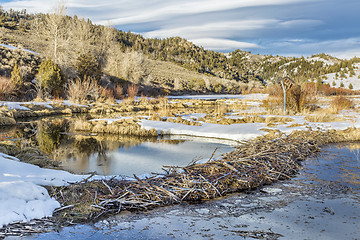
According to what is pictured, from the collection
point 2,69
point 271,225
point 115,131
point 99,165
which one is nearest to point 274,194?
point 271,225

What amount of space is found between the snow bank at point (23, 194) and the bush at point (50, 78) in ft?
65.7

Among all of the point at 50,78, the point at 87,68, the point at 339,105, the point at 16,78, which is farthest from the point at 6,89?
the point at 339,105

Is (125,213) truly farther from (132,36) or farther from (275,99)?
(132,36)

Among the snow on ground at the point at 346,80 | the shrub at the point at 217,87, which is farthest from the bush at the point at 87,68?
the snow on ground at the point at 346,80

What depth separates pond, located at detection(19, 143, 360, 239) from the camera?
3.71 m

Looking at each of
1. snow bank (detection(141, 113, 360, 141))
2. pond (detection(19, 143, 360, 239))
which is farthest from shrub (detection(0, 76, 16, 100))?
pond (detection(19, 143, 360, 239))

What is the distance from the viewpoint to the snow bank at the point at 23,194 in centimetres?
387

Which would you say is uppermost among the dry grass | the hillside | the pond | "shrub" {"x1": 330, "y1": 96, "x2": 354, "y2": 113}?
the hillside

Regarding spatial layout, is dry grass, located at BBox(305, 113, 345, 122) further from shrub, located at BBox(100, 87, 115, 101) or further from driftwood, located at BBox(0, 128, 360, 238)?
shrub, located at BBox(100, 87, 115, 101)

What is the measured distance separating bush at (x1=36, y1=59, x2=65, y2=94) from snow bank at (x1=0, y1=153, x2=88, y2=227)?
20016 mm

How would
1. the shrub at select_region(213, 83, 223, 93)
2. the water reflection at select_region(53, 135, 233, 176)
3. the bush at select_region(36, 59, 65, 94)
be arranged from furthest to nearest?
1. the shrub at select_region(213, 83, 223, 93)
2. the bush at select_region(36, 59, 65, 94)
3. the water reflection at select_region(53, 135, 233, 176)

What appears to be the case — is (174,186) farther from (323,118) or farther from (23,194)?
(323,118)

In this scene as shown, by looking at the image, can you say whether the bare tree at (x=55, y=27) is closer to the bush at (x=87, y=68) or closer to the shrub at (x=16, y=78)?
the bush at (x=87, y=68)

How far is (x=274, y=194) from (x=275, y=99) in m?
14.9
